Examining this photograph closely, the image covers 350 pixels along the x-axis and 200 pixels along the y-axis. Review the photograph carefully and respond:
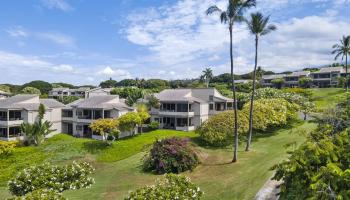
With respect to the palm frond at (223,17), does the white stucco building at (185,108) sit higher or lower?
lower

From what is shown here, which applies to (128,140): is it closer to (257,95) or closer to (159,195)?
(257,95)

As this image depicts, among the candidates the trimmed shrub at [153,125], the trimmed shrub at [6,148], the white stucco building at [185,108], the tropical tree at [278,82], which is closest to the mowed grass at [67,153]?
the trimmed shrub at [6,148]

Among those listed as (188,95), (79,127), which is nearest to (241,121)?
(188,95)

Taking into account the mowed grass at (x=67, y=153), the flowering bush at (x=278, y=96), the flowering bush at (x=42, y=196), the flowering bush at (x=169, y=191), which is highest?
the flowering bush at (x=278, y=96)

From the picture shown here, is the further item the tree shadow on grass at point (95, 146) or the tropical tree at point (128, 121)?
the tropical tree at point (128, 121)

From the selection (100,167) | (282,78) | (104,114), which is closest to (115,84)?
(282,78)

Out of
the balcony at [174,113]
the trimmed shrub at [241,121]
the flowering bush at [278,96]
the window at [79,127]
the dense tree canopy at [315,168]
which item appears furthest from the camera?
the window at [79,127]

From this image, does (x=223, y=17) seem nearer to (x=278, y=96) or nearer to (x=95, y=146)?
(x=95, y=146)

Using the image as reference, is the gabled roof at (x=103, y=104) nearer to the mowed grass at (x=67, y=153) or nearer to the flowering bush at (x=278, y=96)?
the mowed grass at (x=67, y=153)
